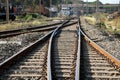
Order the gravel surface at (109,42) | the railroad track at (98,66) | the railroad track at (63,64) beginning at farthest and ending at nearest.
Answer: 1. the gravel surface at (109,42)
2. the railroad track at (98,66)
3. the railroad track at (63,64)

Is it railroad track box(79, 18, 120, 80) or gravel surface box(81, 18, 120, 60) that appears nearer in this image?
railroad track box(79, 18, 120, 80)

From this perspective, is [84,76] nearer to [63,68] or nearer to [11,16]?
[63,68]

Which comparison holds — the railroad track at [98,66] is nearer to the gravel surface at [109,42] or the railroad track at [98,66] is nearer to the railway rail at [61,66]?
the railway rail at [61,66]

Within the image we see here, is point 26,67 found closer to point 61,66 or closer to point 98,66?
point 61,66

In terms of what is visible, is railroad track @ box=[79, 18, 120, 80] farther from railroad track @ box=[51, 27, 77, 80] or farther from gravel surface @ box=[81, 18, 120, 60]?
gravel surface @ box=[81, 18, 120, 60]

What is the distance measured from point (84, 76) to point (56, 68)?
1098 mm

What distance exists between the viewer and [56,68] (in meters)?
8.34

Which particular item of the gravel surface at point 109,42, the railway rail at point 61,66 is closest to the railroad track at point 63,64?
the railway rail at point 61,66

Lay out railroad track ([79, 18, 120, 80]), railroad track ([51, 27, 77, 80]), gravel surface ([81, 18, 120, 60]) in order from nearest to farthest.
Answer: railroad track ([51, 27, 77, 80]) → railroad track ([79, 18, 120, 80]) → gravel surface ([81, 18, 120, 60])

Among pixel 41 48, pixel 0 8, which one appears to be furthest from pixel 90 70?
pixel 0 8

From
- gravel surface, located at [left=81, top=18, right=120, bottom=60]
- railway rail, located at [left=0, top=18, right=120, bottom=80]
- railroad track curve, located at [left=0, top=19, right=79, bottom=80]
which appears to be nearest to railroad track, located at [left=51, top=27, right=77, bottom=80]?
railway rail, located at [left=0, top=18, right=120, bottom=80]

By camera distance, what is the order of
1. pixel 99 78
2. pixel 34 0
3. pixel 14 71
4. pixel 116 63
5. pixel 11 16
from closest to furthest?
pixel 99 78 < pixel 14 71 < pixel 116 63 < pixel 11 16 < pixel 34 0

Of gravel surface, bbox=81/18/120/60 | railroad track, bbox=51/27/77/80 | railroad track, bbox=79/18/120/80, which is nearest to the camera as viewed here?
railroad track, bbox=51/27/77/80

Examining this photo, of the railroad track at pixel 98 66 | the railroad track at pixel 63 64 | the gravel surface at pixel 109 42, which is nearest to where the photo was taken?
the railroad track at pixel 63 64
